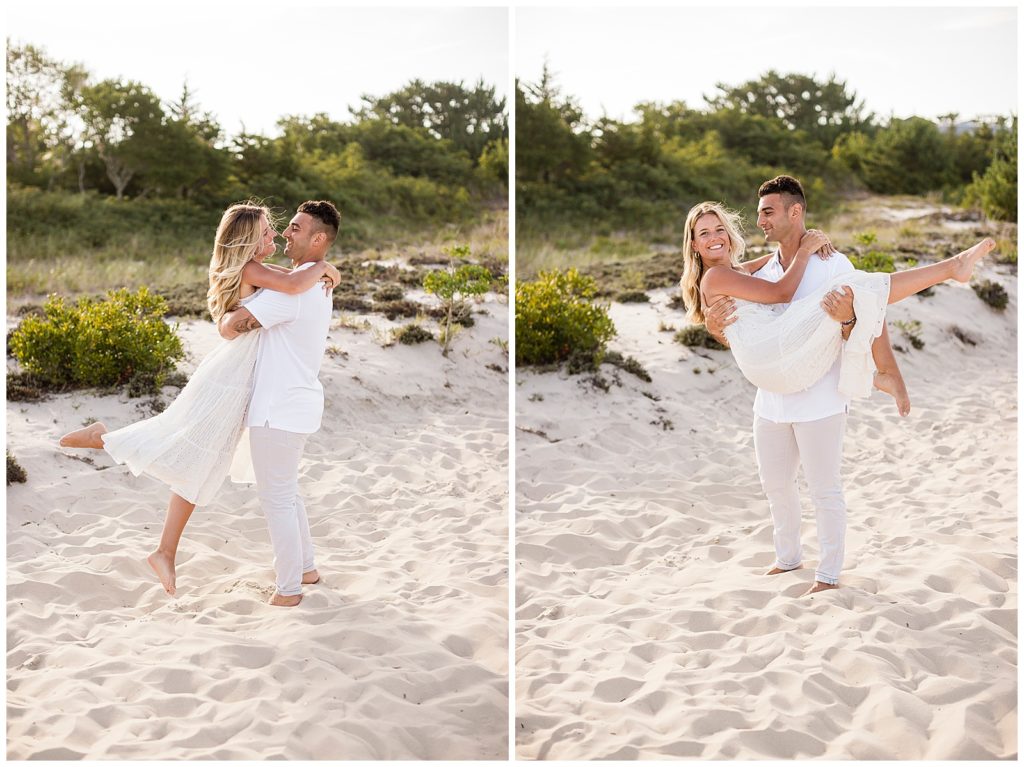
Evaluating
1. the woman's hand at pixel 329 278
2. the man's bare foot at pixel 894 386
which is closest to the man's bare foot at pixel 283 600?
the woman's hand at pixel 329 278

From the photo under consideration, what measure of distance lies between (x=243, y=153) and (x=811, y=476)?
12.4 metres

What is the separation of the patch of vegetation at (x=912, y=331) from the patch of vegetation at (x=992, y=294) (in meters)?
1.49

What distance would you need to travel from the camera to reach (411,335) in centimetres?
815

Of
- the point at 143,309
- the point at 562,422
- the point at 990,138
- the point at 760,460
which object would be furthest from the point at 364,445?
the point at 990,138

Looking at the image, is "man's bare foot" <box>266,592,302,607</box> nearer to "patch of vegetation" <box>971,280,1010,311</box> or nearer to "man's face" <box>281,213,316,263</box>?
A: "man's face" <box>281,213,316,263</box>

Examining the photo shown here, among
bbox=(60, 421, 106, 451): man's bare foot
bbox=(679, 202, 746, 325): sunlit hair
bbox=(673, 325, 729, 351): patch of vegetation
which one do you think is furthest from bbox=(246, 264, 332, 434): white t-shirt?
bbox=(673, 325, 729, 351): patch of vegetation

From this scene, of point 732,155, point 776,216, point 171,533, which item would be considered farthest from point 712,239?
point 732,155

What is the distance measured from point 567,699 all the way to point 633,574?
1.27 m

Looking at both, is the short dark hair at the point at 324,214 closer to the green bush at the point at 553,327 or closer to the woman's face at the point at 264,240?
the woman's face at the point at 264,240

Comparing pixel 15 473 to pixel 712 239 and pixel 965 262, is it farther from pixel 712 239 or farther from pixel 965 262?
pixel 965 262

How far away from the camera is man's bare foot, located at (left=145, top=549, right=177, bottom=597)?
12.0 ft

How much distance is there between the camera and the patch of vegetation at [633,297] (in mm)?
9312

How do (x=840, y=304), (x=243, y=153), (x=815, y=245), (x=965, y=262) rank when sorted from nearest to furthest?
1. (x=965, y=262)
2. (x=840, y=304)
3. (x=815, y=245)
4. (x=243, y=153)

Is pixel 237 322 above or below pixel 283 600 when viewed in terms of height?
above
